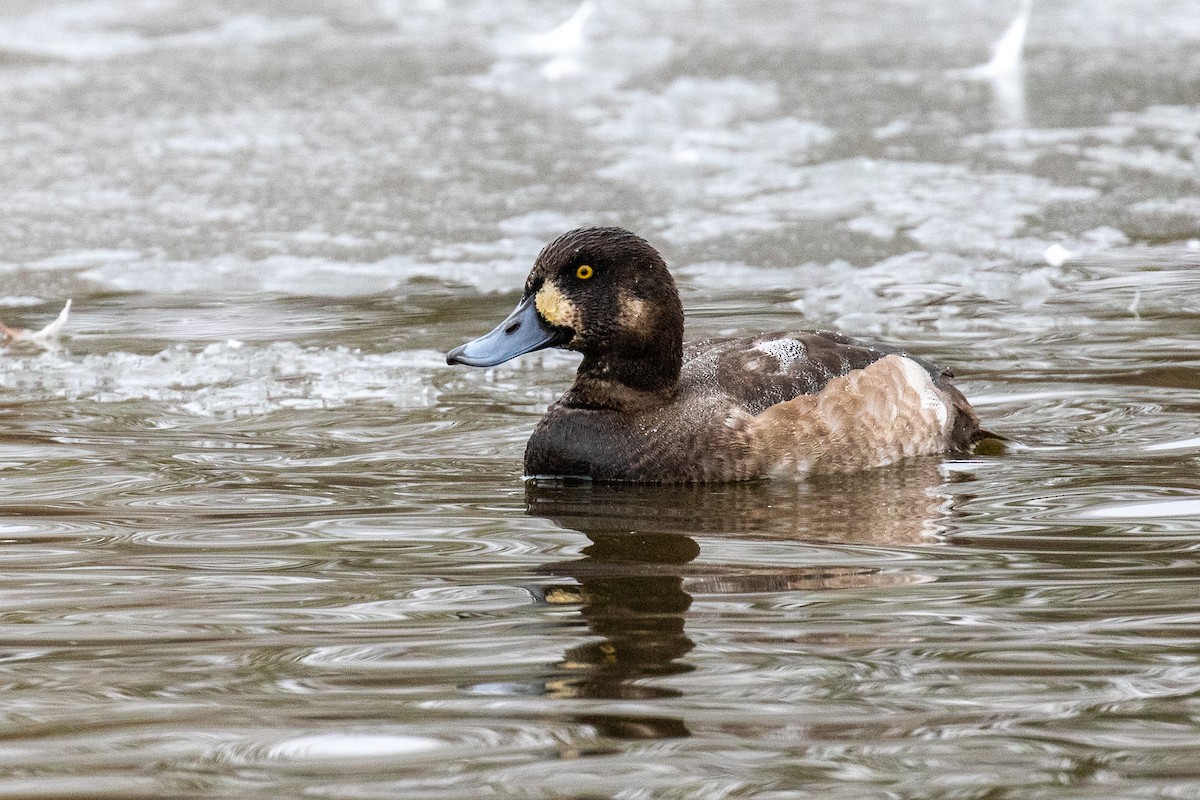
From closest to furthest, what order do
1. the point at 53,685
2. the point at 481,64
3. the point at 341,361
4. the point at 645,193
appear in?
the point at 53,685
the point at 341,361
the point at 645,193
the point at 481,64

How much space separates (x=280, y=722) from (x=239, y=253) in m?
6.04

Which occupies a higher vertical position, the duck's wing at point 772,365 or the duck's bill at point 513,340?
the duck's bill at point 513,340

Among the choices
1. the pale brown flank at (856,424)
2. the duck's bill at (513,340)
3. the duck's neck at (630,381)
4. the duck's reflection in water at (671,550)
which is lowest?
the duck's reflection in water at (671,550)

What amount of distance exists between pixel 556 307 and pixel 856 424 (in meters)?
1.07

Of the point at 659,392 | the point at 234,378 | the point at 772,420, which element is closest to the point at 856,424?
the point at 772,420

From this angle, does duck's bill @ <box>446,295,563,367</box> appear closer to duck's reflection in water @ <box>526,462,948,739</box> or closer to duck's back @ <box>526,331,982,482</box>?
duck's back @ <box>526,331,982,482</box>

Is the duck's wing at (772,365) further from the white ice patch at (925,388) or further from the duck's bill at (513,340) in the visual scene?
the duck's bill at (513,340)

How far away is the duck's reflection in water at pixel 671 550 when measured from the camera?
11.4 feet

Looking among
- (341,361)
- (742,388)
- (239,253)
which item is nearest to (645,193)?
(239,253)

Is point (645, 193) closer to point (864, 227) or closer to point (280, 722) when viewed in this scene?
point (864, 227)

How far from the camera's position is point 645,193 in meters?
9.82

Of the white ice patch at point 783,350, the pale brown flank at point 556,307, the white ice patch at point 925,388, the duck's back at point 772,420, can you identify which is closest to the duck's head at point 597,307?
the pale brown flank at point 556,307

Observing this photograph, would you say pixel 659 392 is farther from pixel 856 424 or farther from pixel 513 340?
pixel 856 424

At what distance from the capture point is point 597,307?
5.71m
